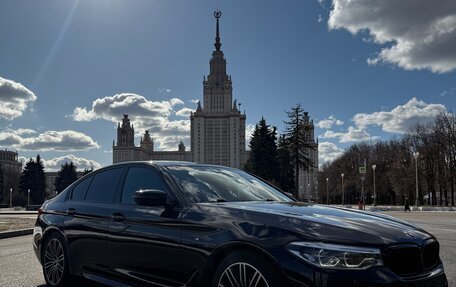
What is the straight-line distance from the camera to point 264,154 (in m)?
82.6

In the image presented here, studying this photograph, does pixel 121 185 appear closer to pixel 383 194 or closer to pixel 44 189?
pixel 383 194

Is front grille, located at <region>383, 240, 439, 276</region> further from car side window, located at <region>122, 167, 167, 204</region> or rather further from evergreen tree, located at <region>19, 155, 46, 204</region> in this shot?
evergreen tree, located at <region>19, 155, 46, 204</region>

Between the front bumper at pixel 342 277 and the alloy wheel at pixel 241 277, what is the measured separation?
0.86 ft

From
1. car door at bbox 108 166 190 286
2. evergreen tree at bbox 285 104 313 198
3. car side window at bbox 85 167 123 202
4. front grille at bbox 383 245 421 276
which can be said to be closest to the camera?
front grille at bbox 383 245 421 276

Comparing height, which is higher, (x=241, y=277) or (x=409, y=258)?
(x=409, y=258)

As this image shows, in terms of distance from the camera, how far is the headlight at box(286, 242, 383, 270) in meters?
3.32

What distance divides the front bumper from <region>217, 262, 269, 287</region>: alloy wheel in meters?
0.26

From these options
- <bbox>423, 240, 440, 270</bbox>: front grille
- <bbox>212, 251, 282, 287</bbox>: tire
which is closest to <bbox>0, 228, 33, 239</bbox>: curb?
<bbox>212, 251, 282, 287</bbox>: tire

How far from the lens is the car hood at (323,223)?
A: 3496 mm

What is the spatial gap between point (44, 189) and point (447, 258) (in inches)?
4619

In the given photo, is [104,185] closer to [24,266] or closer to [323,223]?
[323,223]

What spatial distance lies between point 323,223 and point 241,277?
2.55 ft

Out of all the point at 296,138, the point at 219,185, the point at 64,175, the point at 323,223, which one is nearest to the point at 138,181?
the point at 219,185

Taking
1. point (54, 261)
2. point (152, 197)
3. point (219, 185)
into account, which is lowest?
point (54, 261)
